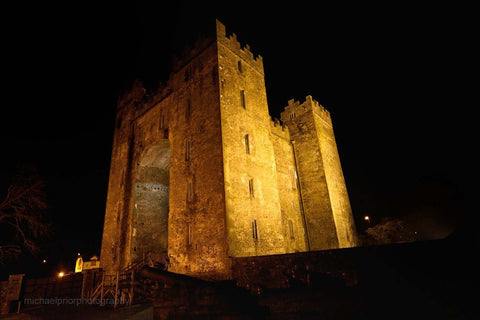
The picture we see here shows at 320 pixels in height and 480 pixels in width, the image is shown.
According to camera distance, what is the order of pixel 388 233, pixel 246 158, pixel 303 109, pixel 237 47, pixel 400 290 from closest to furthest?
pixel 400 290
pixel 246 158
pixel 237 47
pixel 303 109
pixel 388 233

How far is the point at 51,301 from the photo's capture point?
1413 centimetres

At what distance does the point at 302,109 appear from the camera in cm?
2280

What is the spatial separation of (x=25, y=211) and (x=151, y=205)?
8445 mm

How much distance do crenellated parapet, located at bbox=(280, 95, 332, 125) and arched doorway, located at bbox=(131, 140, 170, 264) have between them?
1126 cm

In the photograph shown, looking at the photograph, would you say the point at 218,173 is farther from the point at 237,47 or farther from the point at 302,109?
the point at 302,109

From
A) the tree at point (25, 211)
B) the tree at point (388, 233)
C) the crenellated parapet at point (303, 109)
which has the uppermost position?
the crenellated parapet at point (303, 109)

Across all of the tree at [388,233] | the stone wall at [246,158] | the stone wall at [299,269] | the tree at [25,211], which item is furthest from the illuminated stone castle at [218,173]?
the tree at [388,233]

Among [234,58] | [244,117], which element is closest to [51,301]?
[244,117]

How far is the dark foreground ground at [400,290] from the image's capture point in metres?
5.28

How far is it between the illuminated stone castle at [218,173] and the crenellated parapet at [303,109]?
0.32 feet

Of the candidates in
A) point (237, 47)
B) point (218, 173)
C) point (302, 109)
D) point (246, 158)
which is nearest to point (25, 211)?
point (218, 173)

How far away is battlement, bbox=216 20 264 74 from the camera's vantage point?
16.1m

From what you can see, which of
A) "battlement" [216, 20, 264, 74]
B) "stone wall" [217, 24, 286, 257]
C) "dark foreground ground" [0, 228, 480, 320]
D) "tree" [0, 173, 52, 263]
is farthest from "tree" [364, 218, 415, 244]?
"tree" [0, 173, 52, 263]

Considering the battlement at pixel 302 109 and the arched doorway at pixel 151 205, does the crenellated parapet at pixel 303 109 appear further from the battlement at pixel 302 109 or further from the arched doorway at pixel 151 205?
the arched doorway at pixel 151 205
